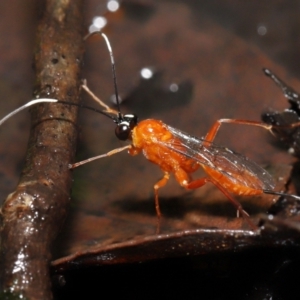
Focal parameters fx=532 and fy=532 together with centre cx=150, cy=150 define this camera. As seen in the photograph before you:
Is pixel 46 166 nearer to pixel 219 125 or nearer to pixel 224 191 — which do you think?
pixel 224 191

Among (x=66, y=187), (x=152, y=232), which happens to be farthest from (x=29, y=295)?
(x=152, y=232)

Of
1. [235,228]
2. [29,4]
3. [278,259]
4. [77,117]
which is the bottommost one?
[278,259]

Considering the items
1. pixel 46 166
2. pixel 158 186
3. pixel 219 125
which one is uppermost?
pixel 219 125

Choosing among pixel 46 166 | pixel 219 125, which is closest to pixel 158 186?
pixel 219 125

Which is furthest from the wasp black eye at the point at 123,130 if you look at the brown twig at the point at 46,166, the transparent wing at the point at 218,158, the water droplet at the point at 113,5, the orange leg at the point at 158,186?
the water droplet at the point at 113,5

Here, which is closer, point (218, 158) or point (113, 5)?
point (218, 158)

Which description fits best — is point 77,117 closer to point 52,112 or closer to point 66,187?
point 52,112

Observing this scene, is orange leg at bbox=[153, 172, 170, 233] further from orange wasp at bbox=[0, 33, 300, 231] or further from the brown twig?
the brown twig

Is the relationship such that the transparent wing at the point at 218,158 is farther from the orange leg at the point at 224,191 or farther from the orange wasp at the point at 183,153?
the orange leg at the point at 224,191
